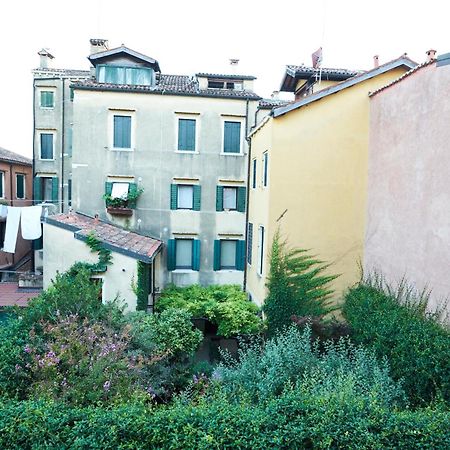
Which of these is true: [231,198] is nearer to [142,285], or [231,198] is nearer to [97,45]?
[142,285]

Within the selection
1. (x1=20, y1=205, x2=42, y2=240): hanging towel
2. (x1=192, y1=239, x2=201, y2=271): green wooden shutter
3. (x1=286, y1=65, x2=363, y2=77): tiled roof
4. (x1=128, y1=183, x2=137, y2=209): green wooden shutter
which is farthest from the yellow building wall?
(x1=20, y1=205, x2=42, y2=240): hanging towel

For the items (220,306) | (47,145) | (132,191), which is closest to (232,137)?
(132,191)

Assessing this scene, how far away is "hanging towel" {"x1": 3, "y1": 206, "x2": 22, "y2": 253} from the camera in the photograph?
63.5ft

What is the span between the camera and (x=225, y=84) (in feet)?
61.4

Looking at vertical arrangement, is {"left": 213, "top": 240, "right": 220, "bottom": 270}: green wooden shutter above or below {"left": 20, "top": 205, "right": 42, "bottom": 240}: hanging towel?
below

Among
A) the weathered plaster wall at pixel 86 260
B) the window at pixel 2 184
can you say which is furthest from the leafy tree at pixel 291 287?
the window at pixel 2 184

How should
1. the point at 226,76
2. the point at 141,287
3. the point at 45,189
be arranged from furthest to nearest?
the point at 45,189
the point at 226,76
the point at 141,287

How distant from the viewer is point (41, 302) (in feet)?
30.7

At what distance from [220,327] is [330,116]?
9.09m

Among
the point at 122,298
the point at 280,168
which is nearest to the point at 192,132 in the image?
the point at 280,168

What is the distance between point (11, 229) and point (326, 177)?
16735 millimetres

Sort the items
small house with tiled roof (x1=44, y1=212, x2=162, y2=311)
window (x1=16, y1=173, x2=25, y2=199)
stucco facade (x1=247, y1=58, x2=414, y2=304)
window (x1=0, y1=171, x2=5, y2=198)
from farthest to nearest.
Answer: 1. window (x1=16, y1=173, x2=25, y2=199)
2. window (x1=0, y1=171, x2=5, y2=198)
3. small house with tiled roof (x1=44, y1=212, x2=162, y2=311)
4. stucco facade (x1=247, y1=58, x2=414, y2=304)

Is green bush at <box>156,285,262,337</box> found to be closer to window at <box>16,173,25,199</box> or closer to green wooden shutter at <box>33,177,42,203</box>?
green wooden shutter at <box>33,177,42,203</box>

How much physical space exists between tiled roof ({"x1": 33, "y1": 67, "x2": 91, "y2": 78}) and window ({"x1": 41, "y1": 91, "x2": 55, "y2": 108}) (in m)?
1.16
